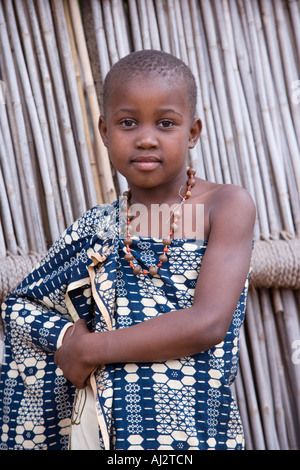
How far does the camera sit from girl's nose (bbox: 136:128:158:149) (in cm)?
167

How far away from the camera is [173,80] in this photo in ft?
5.62

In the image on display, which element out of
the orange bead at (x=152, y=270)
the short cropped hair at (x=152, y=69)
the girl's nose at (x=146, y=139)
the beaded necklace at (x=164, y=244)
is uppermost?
the short cropped hair at (x=152, y=69)

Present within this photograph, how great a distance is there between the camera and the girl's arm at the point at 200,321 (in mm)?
1581

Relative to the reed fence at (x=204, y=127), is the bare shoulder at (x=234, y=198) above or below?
below

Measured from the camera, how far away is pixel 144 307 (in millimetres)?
1680

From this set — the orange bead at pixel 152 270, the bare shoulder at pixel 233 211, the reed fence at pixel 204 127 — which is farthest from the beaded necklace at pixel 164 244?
the reed fence at pixel 204 127

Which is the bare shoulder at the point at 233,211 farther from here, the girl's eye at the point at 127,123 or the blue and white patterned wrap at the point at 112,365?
the girl's eye at the point at 127,123

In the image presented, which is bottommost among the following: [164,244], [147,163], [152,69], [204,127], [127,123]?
[164,244]

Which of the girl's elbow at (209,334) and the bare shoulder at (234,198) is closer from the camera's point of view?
the girl's elbow at (209,334)

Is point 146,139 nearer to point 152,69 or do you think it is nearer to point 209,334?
point 152,69

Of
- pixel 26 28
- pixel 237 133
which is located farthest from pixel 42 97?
pixel 237 133

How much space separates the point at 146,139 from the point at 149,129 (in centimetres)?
3

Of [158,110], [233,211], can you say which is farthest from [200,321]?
[158,110]
